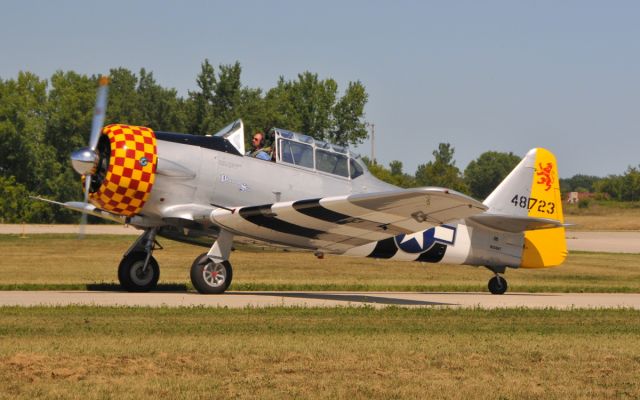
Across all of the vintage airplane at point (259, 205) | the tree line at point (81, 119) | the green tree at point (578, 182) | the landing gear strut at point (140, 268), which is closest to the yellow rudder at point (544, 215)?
the vintage airplane at point (259, 205)

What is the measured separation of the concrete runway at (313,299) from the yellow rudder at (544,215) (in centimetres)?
76

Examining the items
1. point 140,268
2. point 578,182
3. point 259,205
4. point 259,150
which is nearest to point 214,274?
point 259,205

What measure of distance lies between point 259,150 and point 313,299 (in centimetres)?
277

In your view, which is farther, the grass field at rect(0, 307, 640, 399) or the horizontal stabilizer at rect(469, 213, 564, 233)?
the horizontal stabilizer at rect(469, 213, 564, 233)

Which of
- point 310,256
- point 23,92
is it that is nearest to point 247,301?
point 310,256

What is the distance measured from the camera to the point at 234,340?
11211mm

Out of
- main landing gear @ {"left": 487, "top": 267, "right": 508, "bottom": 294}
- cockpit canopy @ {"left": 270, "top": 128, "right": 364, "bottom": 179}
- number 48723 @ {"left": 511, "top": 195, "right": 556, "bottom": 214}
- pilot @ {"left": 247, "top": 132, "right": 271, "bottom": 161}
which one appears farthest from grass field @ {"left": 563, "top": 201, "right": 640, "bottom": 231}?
pilot @ {"left": 247, "top": 132, "right": 271, "bottom": 161}

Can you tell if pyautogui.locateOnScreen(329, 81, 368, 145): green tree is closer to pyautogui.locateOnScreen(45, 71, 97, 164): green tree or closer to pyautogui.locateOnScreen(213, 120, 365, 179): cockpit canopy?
pyautogui.locateOnScreen(45, 71, 97, 164): green tree

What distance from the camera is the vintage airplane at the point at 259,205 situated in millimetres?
16328

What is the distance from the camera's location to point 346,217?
16.5 metres

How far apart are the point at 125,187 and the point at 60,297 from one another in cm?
210

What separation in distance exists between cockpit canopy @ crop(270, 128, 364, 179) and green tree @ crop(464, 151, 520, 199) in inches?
3015

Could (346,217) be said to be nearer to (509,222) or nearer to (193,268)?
(193,268)

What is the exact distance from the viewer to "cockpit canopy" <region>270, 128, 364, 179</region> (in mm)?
17828
